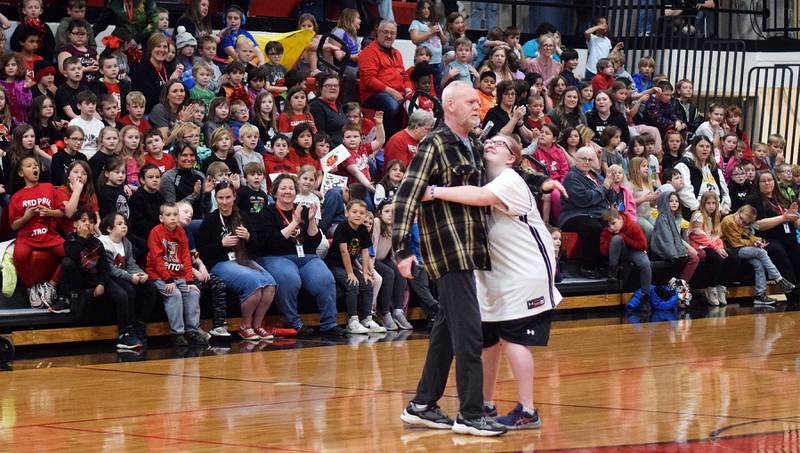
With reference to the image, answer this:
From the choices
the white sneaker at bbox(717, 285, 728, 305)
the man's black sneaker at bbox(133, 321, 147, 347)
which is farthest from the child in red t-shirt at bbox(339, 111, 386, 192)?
the white sneaker at bbox(717, 285, 728, 305)

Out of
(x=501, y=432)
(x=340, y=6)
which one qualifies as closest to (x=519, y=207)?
(x=501, y=432)

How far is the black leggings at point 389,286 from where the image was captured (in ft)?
38.8

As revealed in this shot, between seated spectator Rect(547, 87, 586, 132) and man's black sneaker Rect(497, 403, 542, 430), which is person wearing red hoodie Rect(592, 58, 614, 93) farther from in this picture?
man's black sneaker Rect(497, 403, 542, 430)

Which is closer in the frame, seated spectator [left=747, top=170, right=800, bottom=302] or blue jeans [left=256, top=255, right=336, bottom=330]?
blue jeans [left=256, top=255, right=336, bottom=330]

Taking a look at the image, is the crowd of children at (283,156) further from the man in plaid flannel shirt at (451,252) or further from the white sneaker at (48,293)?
the man in plaid flannel shirt at (451,252)

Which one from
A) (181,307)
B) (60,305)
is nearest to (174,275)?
(181,307)

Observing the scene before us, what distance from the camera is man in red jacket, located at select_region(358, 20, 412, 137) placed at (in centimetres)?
1450

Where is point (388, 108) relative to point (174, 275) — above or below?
above

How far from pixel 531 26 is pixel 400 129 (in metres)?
5.54

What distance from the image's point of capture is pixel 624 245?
1352cm

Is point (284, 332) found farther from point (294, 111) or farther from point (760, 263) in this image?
point (760, 263)

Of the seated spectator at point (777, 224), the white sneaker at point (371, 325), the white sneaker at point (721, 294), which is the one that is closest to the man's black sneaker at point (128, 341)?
the white sneaker at point (371, 325)

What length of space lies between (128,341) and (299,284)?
5.37 feet

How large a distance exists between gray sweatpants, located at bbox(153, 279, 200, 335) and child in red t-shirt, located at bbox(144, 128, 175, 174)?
1.41m
